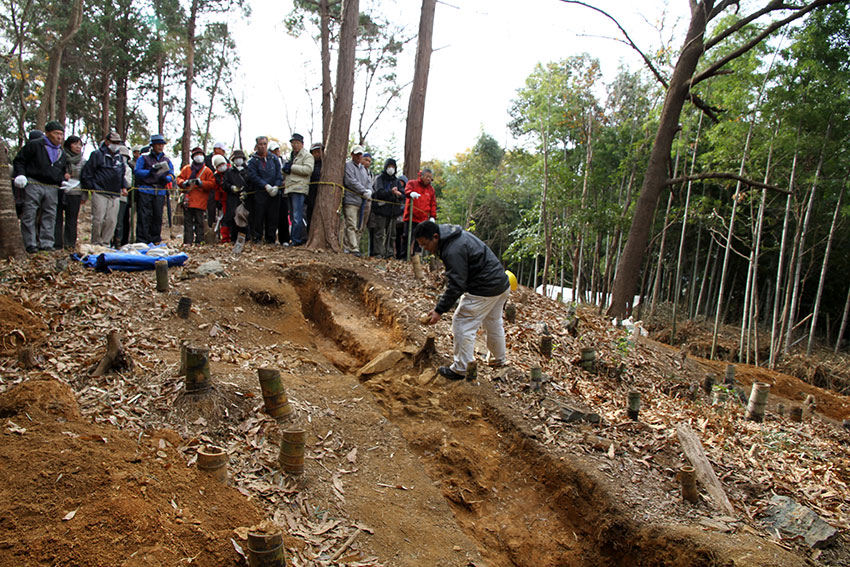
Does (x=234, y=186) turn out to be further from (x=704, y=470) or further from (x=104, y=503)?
(x=704, y=470)

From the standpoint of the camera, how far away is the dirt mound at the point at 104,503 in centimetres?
229

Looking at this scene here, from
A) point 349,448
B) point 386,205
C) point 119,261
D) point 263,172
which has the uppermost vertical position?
point 263,172

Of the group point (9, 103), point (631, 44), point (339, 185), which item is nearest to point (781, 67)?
point (631, 44)

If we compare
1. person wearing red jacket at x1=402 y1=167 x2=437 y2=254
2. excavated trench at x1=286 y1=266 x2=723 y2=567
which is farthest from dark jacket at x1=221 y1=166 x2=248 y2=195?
excavated trench at x1=286 y1=266 x2=723 y2=567

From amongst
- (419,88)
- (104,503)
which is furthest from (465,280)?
(419,88)

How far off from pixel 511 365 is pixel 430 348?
3.18ft

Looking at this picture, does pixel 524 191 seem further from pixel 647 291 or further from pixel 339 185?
pixel 339 185

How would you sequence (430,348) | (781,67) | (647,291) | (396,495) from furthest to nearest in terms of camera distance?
1. (647,291)
2. (781,67)
3. (430,348)
4. (396,495)

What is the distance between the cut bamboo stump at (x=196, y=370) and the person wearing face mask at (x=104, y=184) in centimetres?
521

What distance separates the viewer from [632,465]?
413 centimetres

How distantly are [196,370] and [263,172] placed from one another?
537 centimetres

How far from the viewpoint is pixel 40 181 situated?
280 inches

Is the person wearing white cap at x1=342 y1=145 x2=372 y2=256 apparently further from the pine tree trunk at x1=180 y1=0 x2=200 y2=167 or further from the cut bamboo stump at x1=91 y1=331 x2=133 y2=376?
the pine tree trunk at x1=180 y1=0 x2=200 y2=167

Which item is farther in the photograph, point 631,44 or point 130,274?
point 631,44
